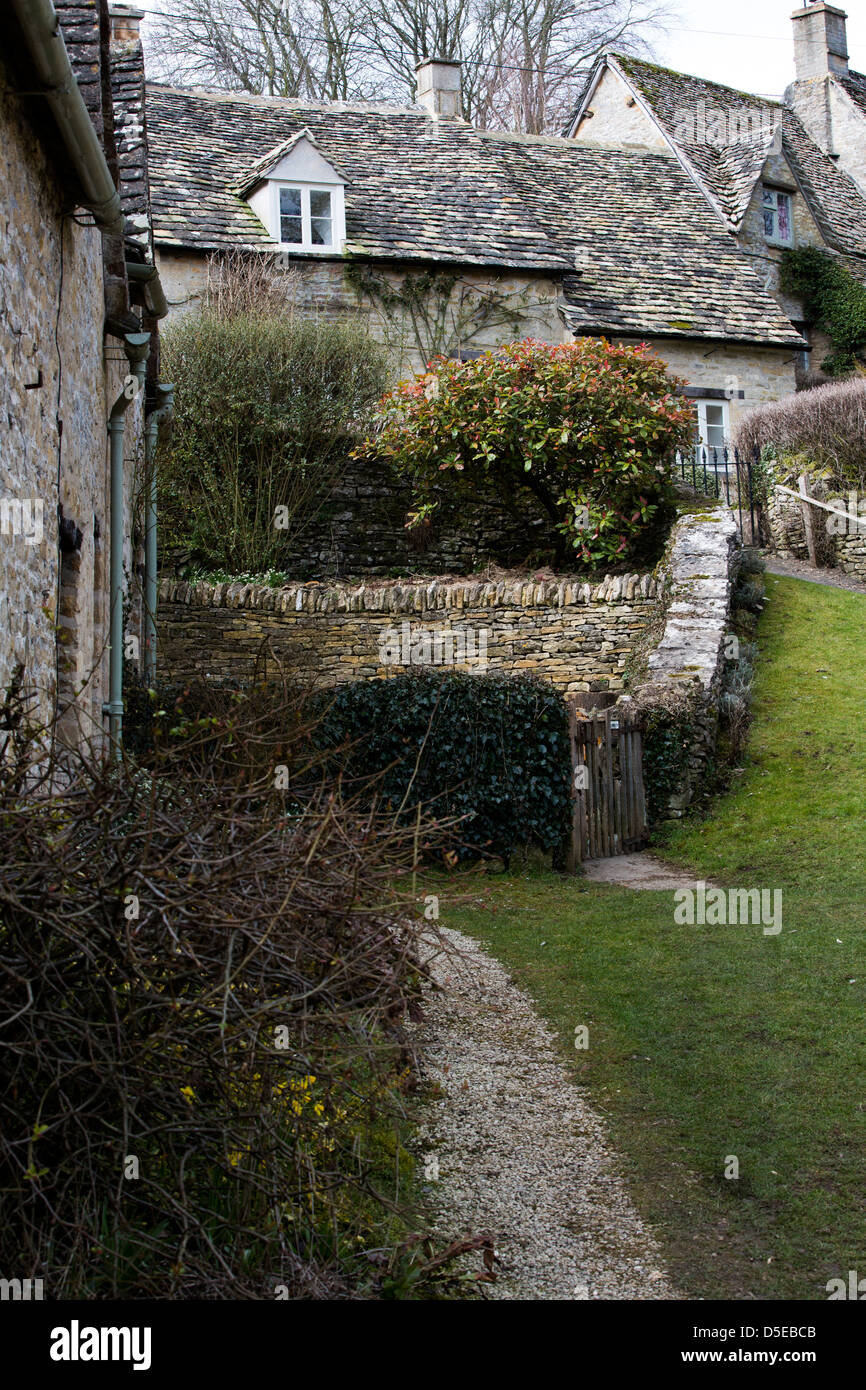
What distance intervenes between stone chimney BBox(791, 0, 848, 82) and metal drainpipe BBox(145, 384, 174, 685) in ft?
80.4

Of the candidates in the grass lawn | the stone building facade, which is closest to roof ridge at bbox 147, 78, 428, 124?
the stone building facade

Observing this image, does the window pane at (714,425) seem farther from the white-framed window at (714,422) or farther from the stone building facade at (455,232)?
the stone building facade at (455,232)

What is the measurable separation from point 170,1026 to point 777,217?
26609 mm

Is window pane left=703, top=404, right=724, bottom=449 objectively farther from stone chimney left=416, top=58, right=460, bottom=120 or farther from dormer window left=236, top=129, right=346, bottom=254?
stone chimney left=416, top=58, right=460, bottom=120

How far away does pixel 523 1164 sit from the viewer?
206 inches

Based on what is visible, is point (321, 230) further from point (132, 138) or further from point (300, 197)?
point (132, 138)

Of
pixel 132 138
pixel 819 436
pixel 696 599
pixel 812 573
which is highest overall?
pixel 132 138

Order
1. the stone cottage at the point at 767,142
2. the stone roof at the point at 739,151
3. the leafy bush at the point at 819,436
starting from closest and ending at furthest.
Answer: the leafy bush at the point at 819,436 → the stone cottage at the point at 767,142 → the stone roof at the point at 739,151

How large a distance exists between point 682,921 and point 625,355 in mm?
8970

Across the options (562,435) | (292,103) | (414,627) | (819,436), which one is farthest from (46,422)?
(292,103)

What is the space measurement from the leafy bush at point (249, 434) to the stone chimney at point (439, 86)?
11877mm

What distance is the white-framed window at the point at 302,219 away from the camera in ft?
67.4

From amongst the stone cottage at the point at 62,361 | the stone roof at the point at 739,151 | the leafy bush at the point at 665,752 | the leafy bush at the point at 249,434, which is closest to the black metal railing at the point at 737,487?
the leafy bush at the point at 249,434
